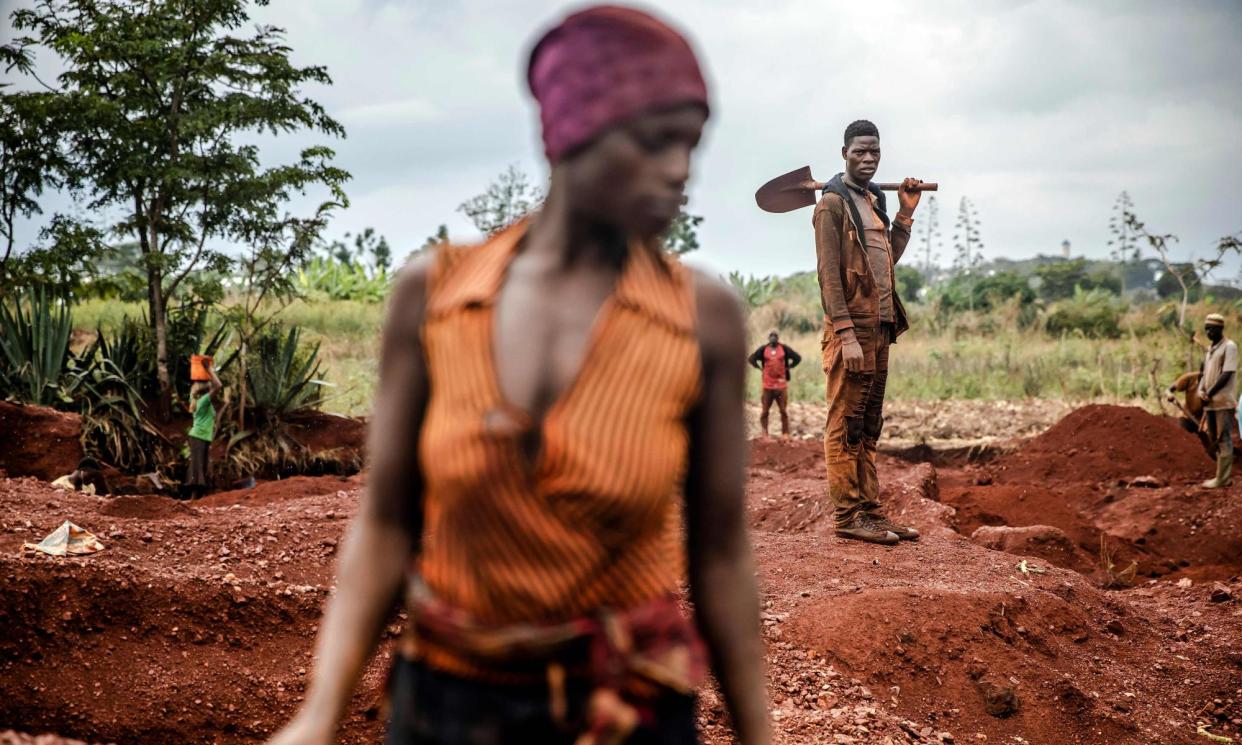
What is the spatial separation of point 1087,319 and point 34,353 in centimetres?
2063

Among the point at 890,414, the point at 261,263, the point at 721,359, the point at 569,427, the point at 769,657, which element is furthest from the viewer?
the point at 890,414

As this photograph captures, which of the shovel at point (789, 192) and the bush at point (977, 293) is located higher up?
the bush at point (977, 293)

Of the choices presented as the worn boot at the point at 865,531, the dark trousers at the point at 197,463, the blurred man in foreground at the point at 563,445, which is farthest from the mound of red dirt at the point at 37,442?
the blurred man in foreground at the point at 563,445

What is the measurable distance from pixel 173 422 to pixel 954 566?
9.11m

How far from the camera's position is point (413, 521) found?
4.51 ft

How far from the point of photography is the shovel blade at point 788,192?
682 centimetres

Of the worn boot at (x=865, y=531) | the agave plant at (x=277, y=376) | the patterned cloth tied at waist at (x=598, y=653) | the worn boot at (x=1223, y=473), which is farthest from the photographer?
the agave plant at (x=277, y=376)

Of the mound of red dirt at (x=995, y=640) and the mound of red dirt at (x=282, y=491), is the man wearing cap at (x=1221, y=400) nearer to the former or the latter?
the mound of red dirt at (x=995, y=640)

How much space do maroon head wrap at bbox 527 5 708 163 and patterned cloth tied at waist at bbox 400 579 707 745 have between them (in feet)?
1.76

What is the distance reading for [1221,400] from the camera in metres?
10.0

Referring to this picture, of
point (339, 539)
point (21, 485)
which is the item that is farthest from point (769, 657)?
point (21, 485)

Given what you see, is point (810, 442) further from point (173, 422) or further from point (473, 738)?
point (473, 738)

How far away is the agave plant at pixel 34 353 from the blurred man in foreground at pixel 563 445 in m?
11.5

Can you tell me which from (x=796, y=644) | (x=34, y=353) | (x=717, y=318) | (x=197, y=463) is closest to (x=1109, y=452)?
(x=796, y=644)
